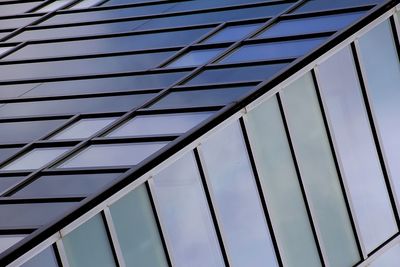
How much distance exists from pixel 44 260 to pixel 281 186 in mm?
6207

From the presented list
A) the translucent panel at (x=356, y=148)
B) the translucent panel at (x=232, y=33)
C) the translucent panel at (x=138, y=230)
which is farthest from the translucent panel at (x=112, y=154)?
the translucent panel at (x=232, y=33)

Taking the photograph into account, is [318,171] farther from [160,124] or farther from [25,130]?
[25,130]

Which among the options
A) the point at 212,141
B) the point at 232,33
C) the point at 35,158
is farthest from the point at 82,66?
the point at 212,141

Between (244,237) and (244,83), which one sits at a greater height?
(244,83)

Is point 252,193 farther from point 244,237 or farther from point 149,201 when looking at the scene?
point 149,201

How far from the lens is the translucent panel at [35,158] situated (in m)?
18.9

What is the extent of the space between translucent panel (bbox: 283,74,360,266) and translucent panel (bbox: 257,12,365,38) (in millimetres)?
1833

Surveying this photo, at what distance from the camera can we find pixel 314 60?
20547 millimetres

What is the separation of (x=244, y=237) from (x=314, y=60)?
4249mm

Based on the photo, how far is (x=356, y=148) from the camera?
21.8 meters

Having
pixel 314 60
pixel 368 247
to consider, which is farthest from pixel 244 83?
pixel 368 247

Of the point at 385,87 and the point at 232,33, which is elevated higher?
the point at 232,33

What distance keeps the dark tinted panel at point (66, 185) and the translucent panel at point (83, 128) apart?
1.80 meters

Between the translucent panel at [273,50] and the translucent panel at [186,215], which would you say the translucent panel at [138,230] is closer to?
the translucent panel at [186,215]
